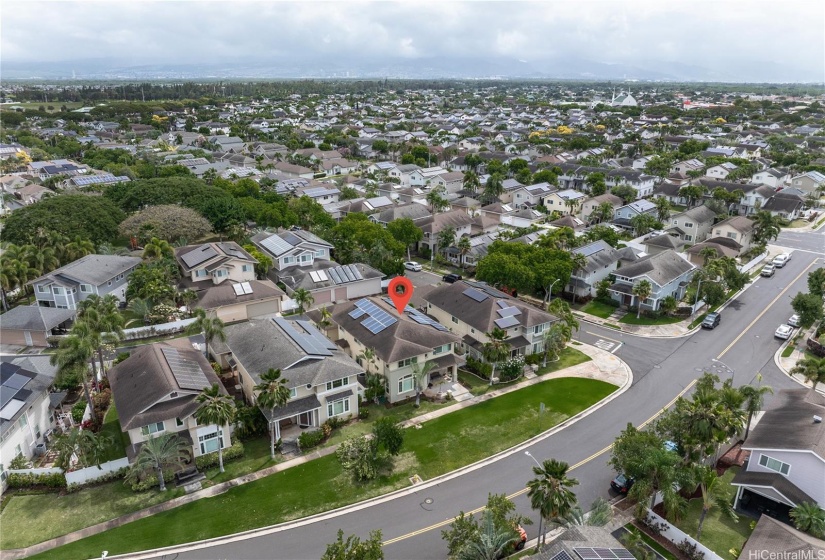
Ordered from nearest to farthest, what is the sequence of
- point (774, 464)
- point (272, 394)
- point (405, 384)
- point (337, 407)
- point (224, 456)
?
point (774, 464) → point (272, 394) → point (224, 456) → point (337, 407) → point (405, 384)

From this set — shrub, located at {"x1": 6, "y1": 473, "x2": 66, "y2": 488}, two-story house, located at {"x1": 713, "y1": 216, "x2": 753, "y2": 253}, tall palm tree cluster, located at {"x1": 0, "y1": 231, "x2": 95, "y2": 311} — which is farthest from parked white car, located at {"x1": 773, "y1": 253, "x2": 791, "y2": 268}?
tall palm tree cluster, located at {"x1": 0, "y1": 231, "x2": 95, "y2": 311}

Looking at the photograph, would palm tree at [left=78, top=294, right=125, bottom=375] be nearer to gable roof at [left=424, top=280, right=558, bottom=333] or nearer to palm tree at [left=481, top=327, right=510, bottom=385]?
gable roof at [left=424, top=280, right=558, bottom=333]

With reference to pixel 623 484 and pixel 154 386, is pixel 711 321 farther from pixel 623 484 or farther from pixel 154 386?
pixel 154 386

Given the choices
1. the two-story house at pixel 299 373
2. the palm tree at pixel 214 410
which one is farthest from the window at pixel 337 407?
the palm tree at pixel 214 410

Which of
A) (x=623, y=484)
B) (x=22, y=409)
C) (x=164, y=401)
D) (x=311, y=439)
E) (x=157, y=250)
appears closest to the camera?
(x=623, y=484)

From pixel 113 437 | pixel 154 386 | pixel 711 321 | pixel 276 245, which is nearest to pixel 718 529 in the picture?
pixel 711 321

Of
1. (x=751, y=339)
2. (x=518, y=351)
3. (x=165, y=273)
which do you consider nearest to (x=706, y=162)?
(x=751, y=339)

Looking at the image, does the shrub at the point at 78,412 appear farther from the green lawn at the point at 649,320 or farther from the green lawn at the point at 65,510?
the green lawn at the point at 649,320
